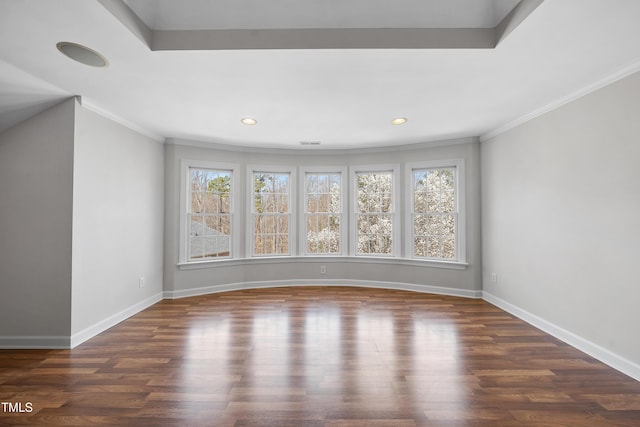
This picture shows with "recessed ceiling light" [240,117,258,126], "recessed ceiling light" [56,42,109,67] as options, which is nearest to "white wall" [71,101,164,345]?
"recessed ceiling light" [56,42,109,67]

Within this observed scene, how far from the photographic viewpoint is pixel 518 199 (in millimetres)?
4016

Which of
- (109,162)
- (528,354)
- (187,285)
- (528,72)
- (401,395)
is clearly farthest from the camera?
(187,285)

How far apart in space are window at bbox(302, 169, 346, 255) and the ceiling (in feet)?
8.04

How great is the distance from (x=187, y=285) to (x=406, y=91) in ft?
13.5

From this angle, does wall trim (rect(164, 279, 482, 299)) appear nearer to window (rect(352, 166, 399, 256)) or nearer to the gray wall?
the gray wall

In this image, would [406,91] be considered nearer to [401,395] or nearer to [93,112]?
[401,395]

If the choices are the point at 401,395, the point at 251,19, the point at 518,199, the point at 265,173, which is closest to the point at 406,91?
the point at 251,19

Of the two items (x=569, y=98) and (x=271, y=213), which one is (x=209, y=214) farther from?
(x=569, y=98)

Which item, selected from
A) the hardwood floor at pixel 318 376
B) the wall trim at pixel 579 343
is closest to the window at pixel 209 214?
the hardwood floor at pixel 318 376

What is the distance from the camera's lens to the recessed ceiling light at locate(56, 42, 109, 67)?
2268 millimetres

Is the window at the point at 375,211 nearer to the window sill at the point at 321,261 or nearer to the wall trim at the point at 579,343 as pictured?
the window sill at the point at 321,261

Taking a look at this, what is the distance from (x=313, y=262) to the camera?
227 inches

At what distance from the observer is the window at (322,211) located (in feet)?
18.9

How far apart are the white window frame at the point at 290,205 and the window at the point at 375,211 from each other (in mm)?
1052
